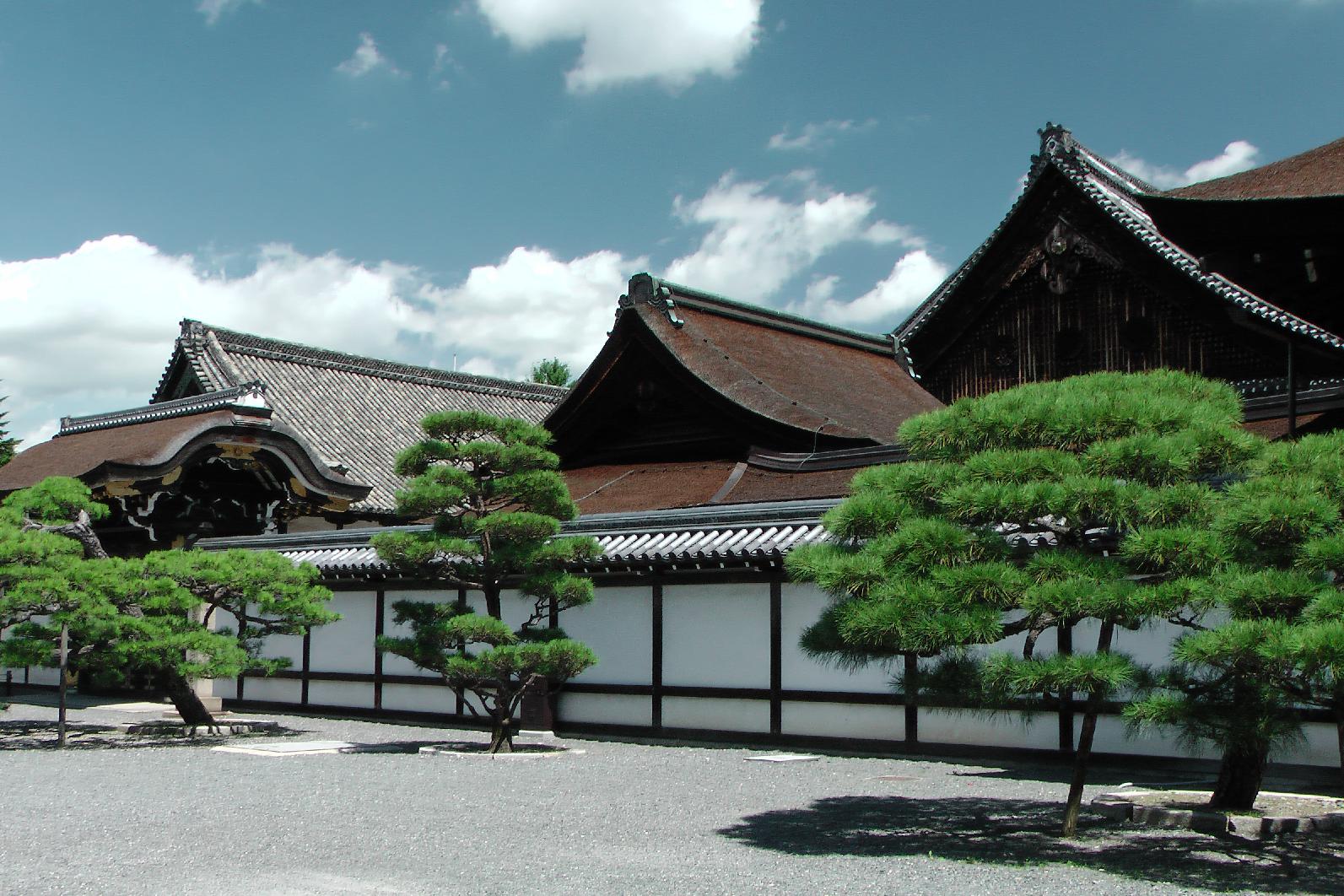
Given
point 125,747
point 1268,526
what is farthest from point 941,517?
point 125,747

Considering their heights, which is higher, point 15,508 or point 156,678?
point 15,508

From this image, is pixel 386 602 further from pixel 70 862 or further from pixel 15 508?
pixel 70 862

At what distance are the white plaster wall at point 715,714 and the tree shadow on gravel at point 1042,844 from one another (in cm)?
404

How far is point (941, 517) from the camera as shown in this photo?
7309 millimetres

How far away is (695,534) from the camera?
1389 centimetres

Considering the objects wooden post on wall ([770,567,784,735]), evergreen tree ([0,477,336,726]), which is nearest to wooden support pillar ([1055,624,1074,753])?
wooden post on wall ([770,567,784,735])

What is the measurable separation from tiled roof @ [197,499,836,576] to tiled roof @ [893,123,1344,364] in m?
5.52

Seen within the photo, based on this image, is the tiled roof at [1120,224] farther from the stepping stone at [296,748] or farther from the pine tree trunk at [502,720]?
the stepping stone at [296,748]

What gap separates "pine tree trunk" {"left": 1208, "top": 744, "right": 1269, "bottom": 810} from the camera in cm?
793

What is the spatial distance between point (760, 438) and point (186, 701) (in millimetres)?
8131

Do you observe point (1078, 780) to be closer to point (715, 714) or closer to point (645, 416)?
point (715, 714)

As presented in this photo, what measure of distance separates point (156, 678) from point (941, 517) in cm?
1151

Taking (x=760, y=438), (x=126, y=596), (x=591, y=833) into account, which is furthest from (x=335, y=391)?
(x=591, y=833)

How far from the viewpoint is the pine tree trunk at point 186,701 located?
14.9 m
